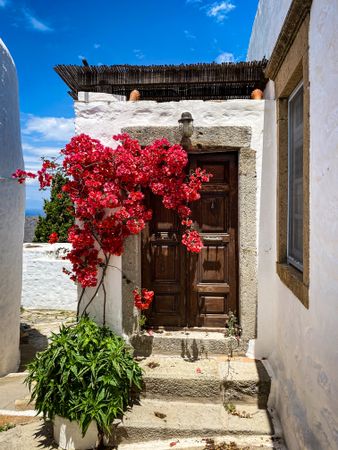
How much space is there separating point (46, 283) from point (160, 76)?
6.54m

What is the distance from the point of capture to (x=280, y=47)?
3.25 metres

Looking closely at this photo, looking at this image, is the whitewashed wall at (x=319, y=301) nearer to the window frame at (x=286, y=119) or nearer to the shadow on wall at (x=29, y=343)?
the window frame at (x=286, y=119)

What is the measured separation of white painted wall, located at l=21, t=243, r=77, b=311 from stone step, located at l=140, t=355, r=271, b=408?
222 inches

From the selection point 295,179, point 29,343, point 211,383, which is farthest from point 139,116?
point 29,343

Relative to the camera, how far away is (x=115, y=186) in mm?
3648

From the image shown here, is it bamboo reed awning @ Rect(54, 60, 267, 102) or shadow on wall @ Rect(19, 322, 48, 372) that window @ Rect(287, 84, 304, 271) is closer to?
bamboo reed awning @ Rect(54, 60, 267, 102)

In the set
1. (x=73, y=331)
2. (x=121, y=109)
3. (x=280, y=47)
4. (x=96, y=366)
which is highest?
(x=280, y=47)

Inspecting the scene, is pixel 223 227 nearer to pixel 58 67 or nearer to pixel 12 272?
pixel 58 67

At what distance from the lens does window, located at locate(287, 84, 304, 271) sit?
127 inches

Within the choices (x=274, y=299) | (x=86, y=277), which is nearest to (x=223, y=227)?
(x=274, y=299)

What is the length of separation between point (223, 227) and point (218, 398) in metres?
1.88

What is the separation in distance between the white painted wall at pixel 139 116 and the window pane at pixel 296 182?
49 centimetres

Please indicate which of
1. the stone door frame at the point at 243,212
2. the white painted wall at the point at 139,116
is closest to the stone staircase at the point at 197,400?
the stone door frame at the point at 243,212

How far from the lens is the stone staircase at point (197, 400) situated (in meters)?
3.12
